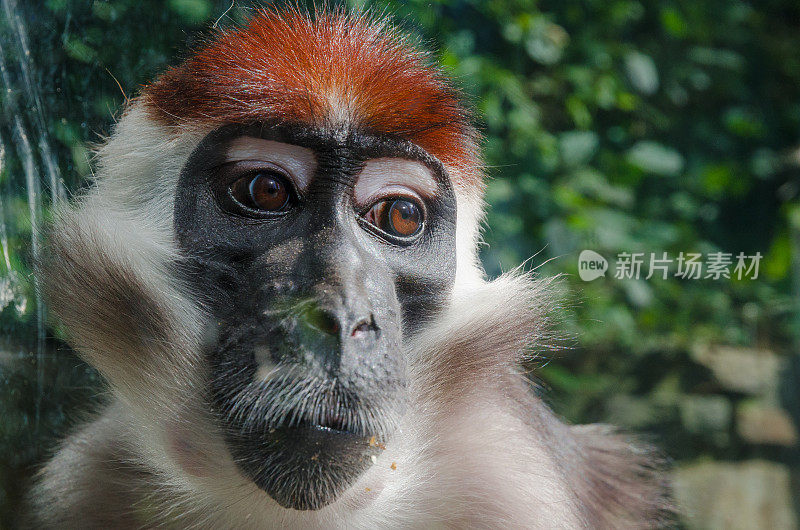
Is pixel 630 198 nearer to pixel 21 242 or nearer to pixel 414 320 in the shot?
pixel 414 320

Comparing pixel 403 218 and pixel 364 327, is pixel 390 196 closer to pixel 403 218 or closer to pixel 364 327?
pixel 403 218

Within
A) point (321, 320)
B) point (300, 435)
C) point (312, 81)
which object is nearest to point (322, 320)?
point (321, 320)

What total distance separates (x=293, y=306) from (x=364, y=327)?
125 mm

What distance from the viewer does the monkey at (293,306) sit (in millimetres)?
1253

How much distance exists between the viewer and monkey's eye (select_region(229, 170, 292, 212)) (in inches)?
54.0

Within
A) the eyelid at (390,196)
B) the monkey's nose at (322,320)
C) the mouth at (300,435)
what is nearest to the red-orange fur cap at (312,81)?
the eyelid at (390,196)

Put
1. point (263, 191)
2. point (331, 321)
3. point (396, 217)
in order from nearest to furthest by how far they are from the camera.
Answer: point (331, 321), point (263, 191), point (396, 217)

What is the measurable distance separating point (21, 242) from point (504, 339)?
3.37ft

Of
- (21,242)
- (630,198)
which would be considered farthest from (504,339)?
(630,198)

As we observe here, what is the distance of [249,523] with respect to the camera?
4.71ft

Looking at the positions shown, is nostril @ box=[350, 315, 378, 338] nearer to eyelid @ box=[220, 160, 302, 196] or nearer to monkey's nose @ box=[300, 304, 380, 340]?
monkey's nose @ box=[300, 304, 380, 340]

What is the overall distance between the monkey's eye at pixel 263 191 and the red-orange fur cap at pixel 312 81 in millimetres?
110

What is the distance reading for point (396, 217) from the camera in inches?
58.3

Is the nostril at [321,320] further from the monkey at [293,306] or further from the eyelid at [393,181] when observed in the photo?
the eyelid at [393,181]
